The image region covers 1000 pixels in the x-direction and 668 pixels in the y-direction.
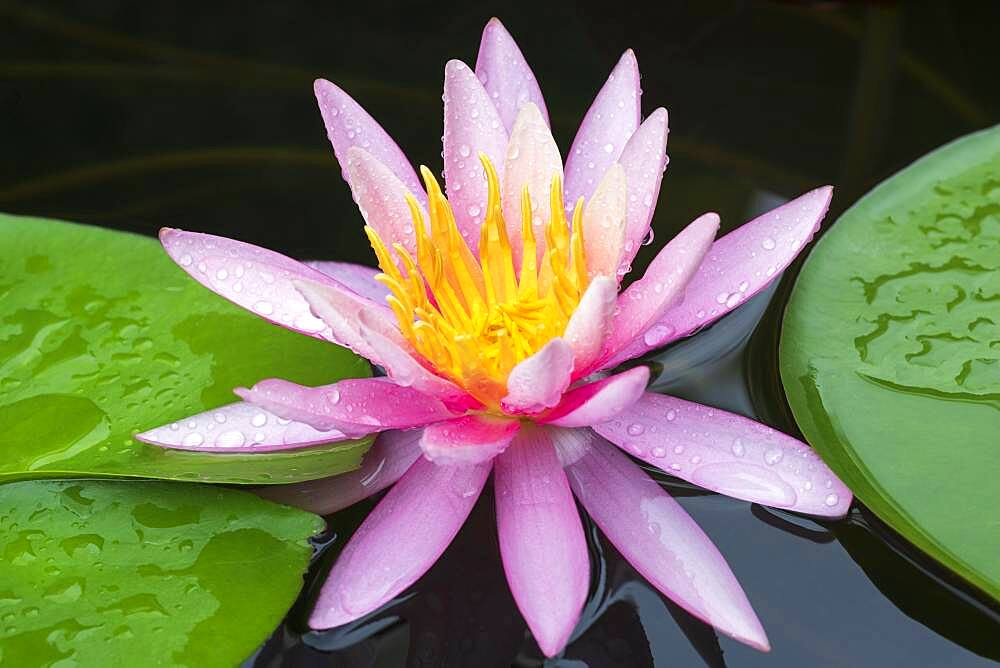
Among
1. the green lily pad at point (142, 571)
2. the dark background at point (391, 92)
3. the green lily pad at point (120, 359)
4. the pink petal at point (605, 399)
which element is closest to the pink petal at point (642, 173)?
the pink petal at point (605, 399)

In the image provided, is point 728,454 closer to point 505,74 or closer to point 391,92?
point 505,74

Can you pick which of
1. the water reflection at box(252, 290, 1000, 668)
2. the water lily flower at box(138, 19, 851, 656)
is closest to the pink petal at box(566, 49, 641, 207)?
the water lily flower at box(138, 19, 851, 656)

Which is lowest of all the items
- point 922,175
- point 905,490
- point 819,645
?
point 819,645

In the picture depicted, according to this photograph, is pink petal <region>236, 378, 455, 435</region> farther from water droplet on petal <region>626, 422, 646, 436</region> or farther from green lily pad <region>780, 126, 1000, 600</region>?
green lily pad <region>780, 126, 1000, 600</region>

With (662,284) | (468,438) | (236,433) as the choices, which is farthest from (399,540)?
(662,284)

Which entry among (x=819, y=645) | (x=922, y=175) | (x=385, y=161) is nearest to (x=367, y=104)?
(x=385, y=161)

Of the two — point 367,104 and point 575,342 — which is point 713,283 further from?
point 367,104
